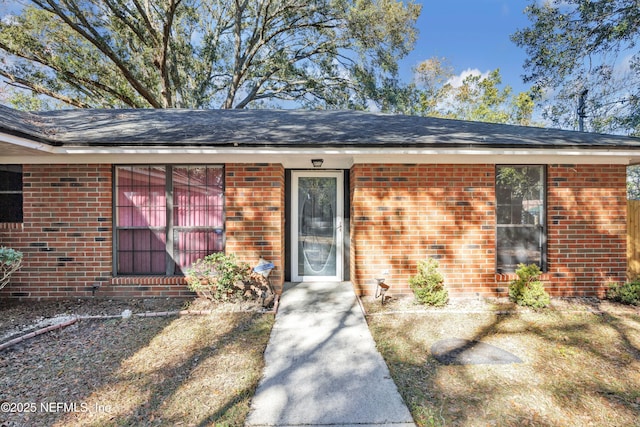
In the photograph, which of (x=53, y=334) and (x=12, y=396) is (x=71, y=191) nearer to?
(x=53, y=334)

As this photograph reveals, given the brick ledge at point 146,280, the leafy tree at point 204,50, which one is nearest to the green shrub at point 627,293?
the brick ledge at point 146,280

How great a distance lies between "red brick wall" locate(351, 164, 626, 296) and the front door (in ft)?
3.16

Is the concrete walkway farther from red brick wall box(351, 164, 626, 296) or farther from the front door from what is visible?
the front door

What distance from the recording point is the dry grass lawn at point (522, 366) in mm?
2678

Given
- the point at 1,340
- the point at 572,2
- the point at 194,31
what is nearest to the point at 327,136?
the point at 1,340

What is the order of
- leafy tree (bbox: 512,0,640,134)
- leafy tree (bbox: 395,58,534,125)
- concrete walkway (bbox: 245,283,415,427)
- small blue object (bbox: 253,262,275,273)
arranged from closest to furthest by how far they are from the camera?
concrete walkway (bbox: 245,283,415,427) < small blue object (bbox: 253,262,275,273) < leafy tree (bbox: 512,0,640,134) < leafy tree (bbox: 395,58,534,125)

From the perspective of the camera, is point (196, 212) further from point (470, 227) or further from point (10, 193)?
point (470, 227)

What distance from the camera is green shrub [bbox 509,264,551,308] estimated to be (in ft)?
16.5

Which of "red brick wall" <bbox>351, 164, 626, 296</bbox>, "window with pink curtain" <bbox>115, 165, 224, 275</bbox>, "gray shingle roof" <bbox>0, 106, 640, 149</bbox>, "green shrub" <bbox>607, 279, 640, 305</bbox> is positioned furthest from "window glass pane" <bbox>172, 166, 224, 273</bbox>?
"green shrub" <bbox>607, 279, 640, 305</bbox>

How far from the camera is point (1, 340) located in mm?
4008

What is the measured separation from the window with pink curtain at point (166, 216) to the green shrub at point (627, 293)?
7.17 metres

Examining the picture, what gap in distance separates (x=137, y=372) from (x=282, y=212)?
3250mm

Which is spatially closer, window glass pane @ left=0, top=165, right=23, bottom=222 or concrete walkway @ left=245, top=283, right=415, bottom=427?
concrete walkway @ left=245, top=283, right=415, bottom=427

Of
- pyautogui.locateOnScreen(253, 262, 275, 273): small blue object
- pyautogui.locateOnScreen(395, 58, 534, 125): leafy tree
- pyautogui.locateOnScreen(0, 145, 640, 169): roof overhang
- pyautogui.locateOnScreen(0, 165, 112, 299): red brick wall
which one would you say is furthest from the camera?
pyautogui.locateOnScreen(395, 58, 534, 125): leafy tree
